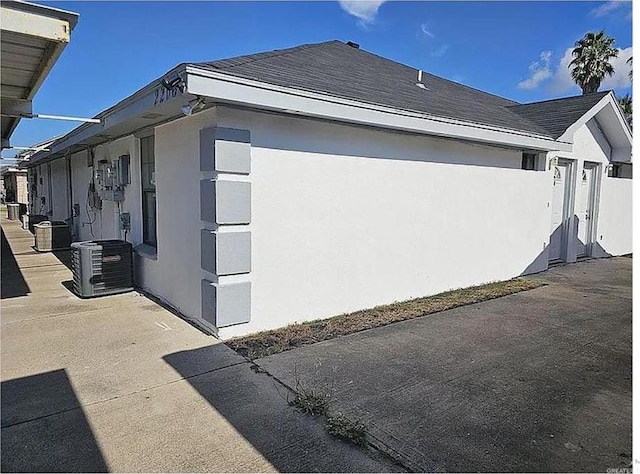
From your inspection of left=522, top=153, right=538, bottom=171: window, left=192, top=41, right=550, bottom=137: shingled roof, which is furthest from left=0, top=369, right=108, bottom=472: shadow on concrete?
left=522, top=153, right=538, bottom=171: window

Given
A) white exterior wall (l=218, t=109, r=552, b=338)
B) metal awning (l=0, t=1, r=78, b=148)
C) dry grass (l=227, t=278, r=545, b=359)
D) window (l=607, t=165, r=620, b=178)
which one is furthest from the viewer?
window (l=607, t=165, r=620, b=178)

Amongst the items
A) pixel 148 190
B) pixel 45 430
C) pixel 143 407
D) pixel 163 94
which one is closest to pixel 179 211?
pixel 163 94

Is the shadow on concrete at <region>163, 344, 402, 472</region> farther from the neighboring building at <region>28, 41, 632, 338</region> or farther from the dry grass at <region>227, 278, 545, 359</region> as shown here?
the neighboring building at <region>28, 41, 632, 338</region>

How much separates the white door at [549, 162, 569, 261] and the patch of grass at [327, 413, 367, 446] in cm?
875

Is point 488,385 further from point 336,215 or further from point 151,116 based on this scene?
point 151,116

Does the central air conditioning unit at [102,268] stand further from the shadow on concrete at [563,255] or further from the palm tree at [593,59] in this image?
the palm tree at [593,59]

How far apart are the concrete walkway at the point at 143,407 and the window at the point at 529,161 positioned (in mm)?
7474

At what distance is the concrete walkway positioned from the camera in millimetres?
2518

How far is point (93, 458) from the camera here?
2.53 m

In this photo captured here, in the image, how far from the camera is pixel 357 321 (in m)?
5.43

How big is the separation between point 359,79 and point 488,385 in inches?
195

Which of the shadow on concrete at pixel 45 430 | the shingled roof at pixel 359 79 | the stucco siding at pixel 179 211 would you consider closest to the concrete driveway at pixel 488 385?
the shadow on concrete at pixel 45 430

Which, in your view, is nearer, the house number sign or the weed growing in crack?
the weed growing in crack

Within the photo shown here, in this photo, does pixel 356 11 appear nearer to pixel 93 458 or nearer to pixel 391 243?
pixel 391 243
